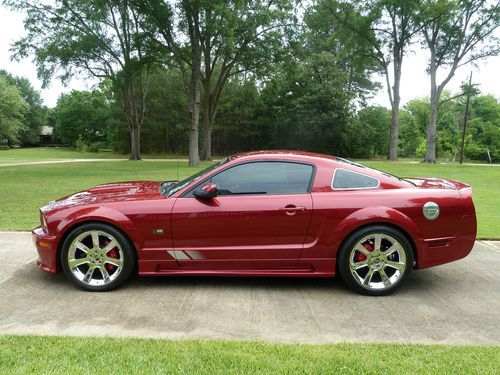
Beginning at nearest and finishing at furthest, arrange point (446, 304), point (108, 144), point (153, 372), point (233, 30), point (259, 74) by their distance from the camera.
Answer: point (153, 372) → point (446, 304) → point (233, 30) → point (259, 74) → point (108, 144)

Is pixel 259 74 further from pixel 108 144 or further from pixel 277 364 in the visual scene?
pixel 108 144

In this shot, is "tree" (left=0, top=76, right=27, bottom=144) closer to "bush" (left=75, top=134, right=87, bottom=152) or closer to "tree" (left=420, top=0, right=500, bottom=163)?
"bush" (left=75, top=134, right=87, bottom=152)

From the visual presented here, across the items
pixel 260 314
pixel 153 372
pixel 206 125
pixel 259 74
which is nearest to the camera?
pixel 153 372

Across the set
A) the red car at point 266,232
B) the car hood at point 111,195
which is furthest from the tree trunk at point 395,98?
the car hood at point 111,195

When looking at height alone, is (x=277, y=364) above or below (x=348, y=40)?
below

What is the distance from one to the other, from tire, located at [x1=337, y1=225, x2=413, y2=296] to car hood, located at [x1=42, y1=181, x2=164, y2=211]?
2031 mm

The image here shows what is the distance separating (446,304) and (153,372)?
2.87 meters

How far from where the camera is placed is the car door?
13.6 feet

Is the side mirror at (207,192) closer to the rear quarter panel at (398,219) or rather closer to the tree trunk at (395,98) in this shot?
the rear quarter panel at (398,219)

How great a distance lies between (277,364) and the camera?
2.80m

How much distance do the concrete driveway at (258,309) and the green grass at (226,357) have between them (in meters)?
0.20

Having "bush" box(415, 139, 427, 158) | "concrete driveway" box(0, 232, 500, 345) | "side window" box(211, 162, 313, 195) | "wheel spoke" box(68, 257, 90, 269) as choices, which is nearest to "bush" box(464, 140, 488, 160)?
"bush" box(415, 139, 427, 158)

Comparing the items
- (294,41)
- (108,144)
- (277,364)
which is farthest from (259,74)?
(108,144)

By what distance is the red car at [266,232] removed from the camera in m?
4.16
